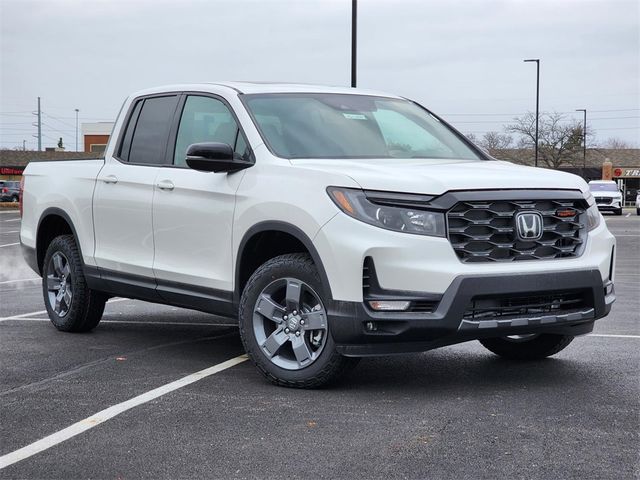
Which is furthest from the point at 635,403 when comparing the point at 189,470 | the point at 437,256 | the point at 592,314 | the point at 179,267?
the point at 179,267

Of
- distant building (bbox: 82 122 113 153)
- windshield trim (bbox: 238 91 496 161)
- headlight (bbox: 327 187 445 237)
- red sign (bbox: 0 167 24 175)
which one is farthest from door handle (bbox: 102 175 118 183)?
distant building (bbox: 82 122 113 153)

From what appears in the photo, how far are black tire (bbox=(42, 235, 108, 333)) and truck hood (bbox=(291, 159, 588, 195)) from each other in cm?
295

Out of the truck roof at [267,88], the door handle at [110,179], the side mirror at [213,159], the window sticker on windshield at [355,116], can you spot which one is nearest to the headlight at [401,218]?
the side mirror at [213,159]

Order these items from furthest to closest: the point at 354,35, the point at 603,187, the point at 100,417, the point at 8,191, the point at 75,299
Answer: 1. the point at 8,191
2. the point at 603,187
3. the point at 354,35
4. the point at 75,299
5. the point at 100,417

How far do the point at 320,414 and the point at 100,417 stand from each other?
3.93 ft

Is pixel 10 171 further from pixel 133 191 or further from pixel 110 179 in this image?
pixel 133 191

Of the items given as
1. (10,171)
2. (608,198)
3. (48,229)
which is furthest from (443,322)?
(10,171)

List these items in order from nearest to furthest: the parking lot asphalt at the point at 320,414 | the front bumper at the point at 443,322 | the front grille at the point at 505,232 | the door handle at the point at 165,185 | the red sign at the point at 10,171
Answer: the parking lot asphalt at the point at 320,414 < the front bumper at the point at 443,322 < the front grille at the point at 505,232 < the door handle at the point at 165,185 < the red sign at the point at 10,171

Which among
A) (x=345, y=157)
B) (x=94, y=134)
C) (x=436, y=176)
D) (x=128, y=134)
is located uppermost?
(x=94, y=134)

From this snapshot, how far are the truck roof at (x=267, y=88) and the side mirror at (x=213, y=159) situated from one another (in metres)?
0.77

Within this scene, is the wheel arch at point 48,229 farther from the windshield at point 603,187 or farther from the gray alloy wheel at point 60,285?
the windshield at point 603,187

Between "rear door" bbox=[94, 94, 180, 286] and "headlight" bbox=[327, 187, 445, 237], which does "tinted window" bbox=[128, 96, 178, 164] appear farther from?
"headlight" bbox=[327, 187, 445, 237]

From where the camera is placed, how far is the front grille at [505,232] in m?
5.69

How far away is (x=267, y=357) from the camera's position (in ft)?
20.3
